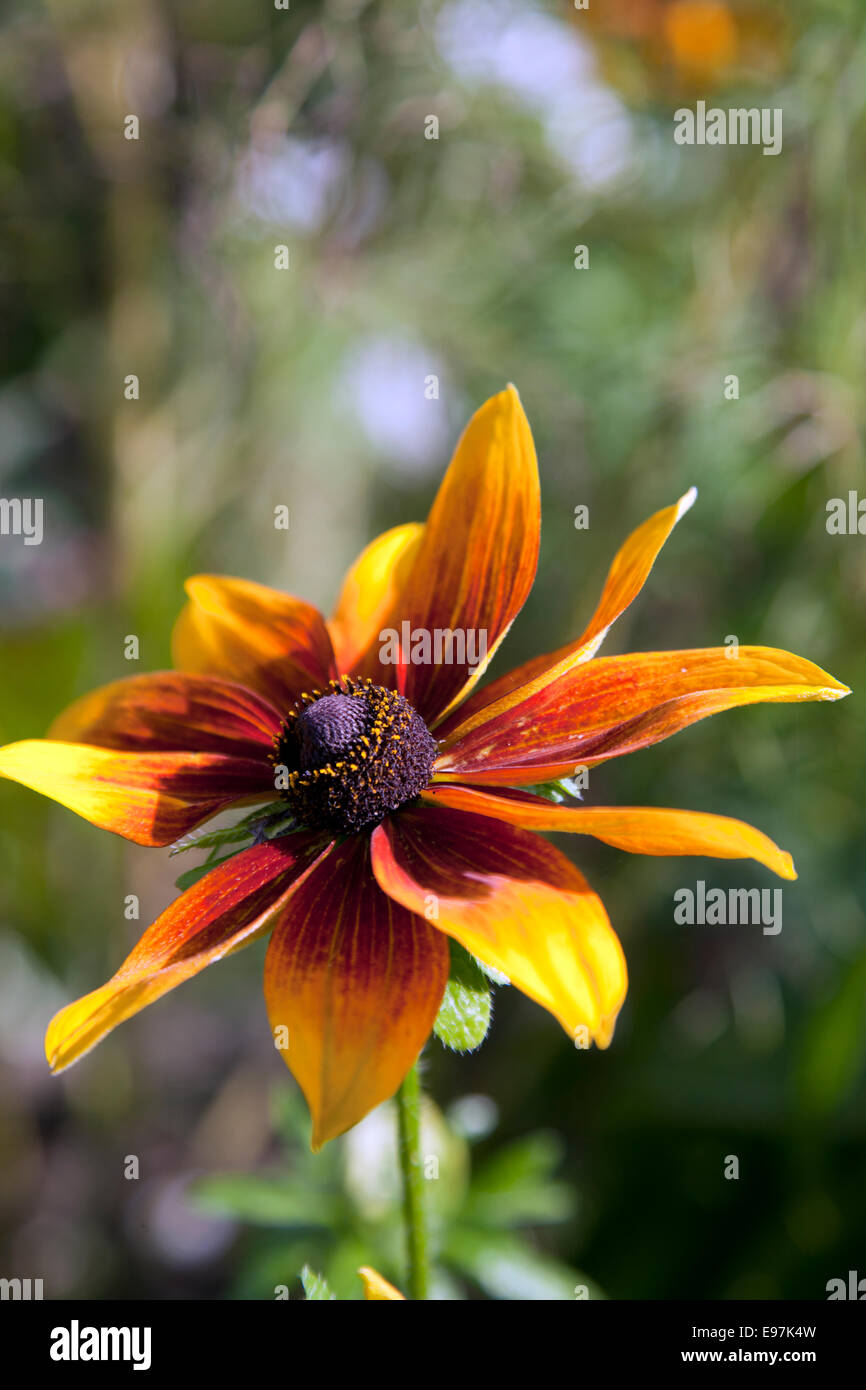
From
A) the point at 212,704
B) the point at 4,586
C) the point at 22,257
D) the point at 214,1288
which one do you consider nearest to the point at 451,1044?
the point at 212,704

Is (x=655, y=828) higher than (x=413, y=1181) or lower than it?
higher

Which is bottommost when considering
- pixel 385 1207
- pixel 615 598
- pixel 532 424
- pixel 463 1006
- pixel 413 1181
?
pixel 385 1207

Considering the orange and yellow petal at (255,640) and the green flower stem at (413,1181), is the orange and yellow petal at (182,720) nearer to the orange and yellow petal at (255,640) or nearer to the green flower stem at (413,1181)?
the orange and yellow petal at (255,640)

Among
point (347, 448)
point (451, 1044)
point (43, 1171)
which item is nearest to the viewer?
point (451, 1044)

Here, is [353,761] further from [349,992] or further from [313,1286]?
[313,1286]

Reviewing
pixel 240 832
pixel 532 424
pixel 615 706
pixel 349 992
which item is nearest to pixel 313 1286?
pixel 349 992

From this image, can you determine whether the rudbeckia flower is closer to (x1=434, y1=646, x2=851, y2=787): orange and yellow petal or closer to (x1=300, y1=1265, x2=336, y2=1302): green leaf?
(x1=434, y1=646, x2=851, y2=787): orange and yellow petal
